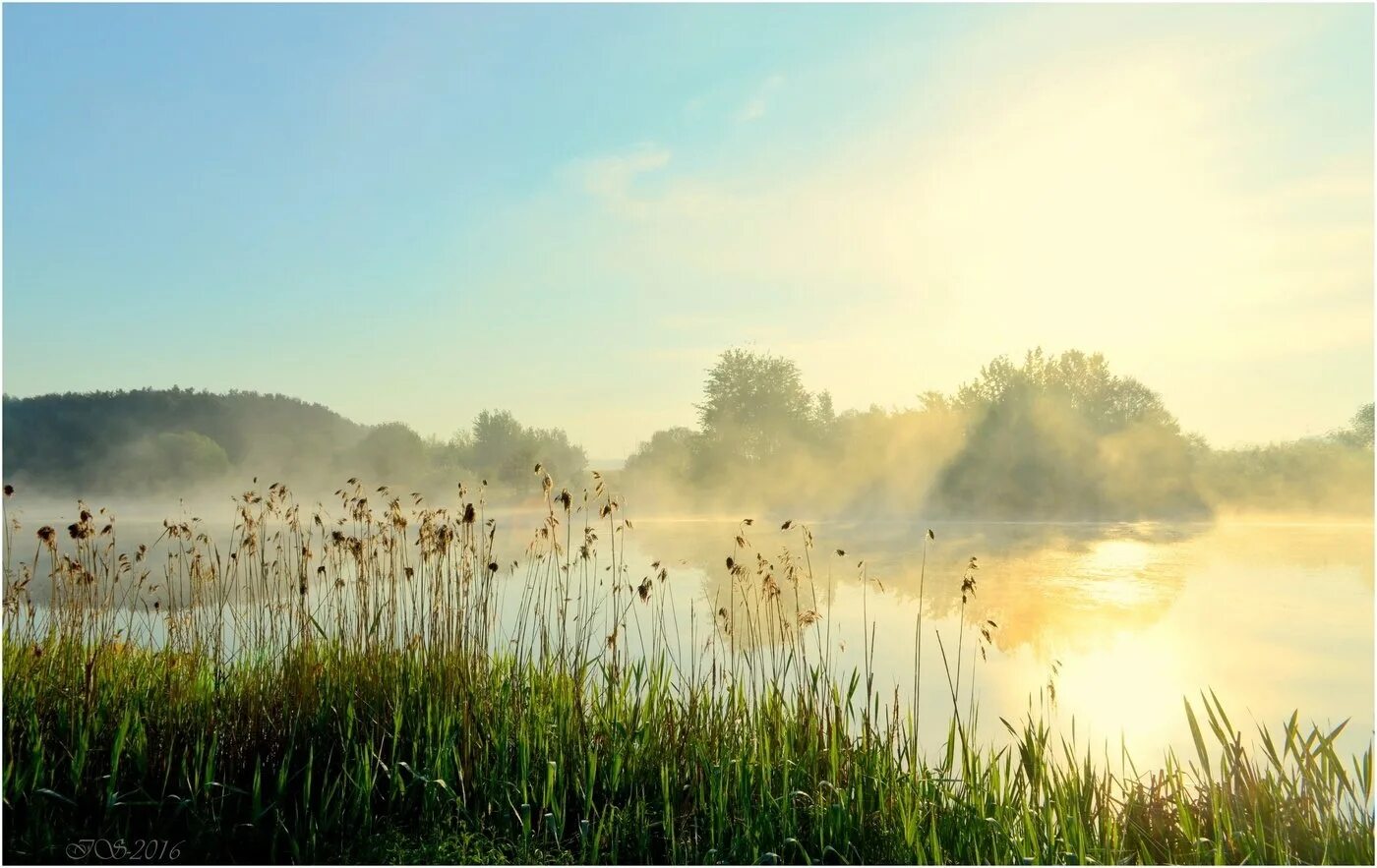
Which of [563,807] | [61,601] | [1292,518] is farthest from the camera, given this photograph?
[1292,518]

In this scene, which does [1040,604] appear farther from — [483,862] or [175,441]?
[175,441]

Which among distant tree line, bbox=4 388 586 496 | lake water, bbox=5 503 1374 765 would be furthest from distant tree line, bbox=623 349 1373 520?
distant tree line, bbox=4 388 586 496

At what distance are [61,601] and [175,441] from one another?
7.75 m

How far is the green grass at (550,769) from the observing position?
281 centimetres

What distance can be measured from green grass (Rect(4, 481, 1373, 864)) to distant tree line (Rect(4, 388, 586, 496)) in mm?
4941

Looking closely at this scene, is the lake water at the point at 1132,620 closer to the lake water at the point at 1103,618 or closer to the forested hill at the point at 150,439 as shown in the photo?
the lake water at the point at 1103,618

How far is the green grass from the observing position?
2807 mm

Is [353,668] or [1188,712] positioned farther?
[353,668]

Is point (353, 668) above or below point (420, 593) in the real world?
below

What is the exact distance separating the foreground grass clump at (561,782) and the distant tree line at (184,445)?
5053 millimetres

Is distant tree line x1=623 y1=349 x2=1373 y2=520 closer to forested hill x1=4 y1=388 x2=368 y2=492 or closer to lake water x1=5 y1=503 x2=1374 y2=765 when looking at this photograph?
lake water x1=5 y1=503 x2=1374 y2=765

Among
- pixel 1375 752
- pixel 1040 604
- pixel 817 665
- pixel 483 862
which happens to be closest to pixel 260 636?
pixel 483 862

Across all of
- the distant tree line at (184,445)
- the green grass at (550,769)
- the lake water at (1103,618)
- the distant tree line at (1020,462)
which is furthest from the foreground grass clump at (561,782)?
the distant tree line at (1020,462)

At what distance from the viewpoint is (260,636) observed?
388cm
